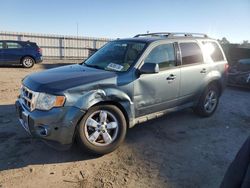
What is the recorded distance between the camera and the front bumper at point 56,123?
3.62m

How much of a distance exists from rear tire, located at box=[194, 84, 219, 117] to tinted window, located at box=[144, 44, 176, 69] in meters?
1.28

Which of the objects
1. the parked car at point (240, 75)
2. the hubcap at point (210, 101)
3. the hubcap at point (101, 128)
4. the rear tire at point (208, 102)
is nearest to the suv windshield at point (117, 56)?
the hubcap at point (101, 128)

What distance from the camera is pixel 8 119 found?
5441 millimetres

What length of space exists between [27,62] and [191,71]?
11.4m

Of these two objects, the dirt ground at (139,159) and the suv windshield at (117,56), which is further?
the suv windshield at (117,56)

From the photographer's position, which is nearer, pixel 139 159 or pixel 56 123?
pixel 56 123

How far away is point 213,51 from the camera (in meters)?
6.06

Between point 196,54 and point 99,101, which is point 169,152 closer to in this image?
point 99,101

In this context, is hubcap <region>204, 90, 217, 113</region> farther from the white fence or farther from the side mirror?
the white fence

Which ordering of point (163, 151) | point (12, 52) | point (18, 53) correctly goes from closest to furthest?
point (163, 151) → point (12, 52) → point (18, 53)

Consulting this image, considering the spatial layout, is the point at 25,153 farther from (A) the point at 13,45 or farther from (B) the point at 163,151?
(A) the point at 13,45

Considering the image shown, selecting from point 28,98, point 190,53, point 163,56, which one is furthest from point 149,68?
point 28,98

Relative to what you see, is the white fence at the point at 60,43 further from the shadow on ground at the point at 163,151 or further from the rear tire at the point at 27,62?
the shadow on ground at the point at 163,151

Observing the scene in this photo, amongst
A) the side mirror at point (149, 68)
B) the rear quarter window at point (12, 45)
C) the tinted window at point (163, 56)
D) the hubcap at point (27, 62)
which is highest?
the rear quarter window at point (12, 45)
